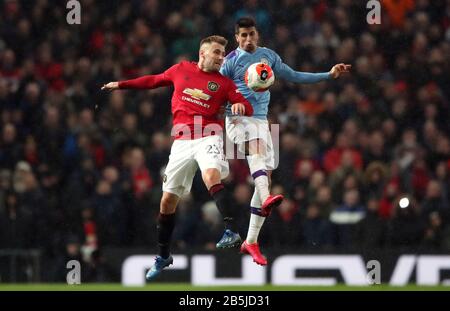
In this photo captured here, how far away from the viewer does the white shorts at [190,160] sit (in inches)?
522

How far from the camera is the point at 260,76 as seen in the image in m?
13.3

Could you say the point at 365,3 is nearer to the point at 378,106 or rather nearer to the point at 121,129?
the point at 378,106

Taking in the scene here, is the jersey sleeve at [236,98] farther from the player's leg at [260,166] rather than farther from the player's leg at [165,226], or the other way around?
the player's leg at [165,226]

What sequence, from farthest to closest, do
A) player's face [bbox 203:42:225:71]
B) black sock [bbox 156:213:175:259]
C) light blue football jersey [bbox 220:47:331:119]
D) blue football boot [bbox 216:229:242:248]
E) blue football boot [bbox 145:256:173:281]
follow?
1. blue football boot [bbox 145:256:173:281]
2. black sock [bbox 156:213:175:259]
3. light blue football jersey [bbox 220:47:331:119]
4. player's face [bbox 203:42:225:71]
5. blue football boot [bbox 216:229:242:248]

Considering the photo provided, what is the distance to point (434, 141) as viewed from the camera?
19.2m

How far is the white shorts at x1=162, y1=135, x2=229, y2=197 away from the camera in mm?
13266

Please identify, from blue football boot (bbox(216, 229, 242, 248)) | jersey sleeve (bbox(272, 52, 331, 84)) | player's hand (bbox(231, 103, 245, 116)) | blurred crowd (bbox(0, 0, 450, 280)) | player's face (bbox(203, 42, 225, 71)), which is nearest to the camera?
player's hand (bbox(231, 103, 245, 116))

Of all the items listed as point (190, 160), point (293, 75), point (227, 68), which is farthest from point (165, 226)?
point (293, 75)

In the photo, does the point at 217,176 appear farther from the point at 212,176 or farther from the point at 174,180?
the point at 174,180

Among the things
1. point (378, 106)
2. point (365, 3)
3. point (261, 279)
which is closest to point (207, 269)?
point (261, 279)

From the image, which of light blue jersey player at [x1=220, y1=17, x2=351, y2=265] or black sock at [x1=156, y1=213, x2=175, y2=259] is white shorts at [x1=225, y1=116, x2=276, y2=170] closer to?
light blue jersey player at [x1=220, y1=17, x2=351, y2=265]

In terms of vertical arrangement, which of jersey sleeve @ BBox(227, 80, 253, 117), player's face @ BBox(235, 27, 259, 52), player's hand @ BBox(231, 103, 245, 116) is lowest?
player's hand @ BBox(231, 103, 245, 116)

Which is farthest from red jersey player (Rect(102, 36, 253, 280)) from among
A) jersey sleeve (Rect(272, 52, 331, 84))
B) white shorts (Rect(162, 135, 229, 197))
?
jersey sleeve (Rect(272, 52, 331, 84))

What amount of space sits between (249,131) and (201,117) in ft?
1.96
